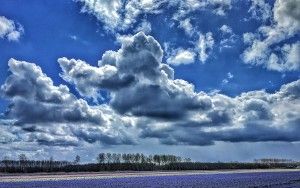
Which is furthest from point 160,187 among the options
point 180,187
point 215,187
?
point 215,187

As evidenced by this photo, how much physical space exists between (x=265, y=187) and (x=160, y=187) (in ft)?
66.5

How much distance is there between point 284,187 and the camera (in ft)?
274

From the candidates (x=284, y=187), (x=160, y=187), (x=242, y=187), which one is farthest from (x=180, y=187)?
(x=284, y=187)

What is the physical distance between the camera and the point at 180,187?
8625cm

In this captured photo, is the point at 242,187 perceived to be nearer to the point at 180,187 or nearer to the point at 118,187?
the point at 180,187

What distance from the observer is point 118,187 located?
85.9 meters

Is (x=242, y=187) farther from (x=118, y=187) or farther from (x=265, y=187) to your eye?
(x=118, y=187)

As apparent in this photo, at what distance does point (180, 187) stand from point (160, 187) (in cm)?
404

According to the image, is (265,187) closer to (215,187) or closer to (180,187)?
(215,187)

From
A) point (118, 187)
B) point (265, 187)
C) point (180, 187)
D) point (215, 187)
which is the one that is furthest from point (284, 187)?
point (118, 187)

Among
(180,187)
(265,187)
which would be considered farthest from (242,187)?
(180,187)

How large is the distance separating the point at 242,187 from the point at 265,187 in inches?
198

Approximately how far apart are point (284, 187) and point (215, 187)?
12.8 metres

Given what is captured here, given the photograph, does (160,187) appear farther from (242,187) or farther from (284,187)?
(284,187)
